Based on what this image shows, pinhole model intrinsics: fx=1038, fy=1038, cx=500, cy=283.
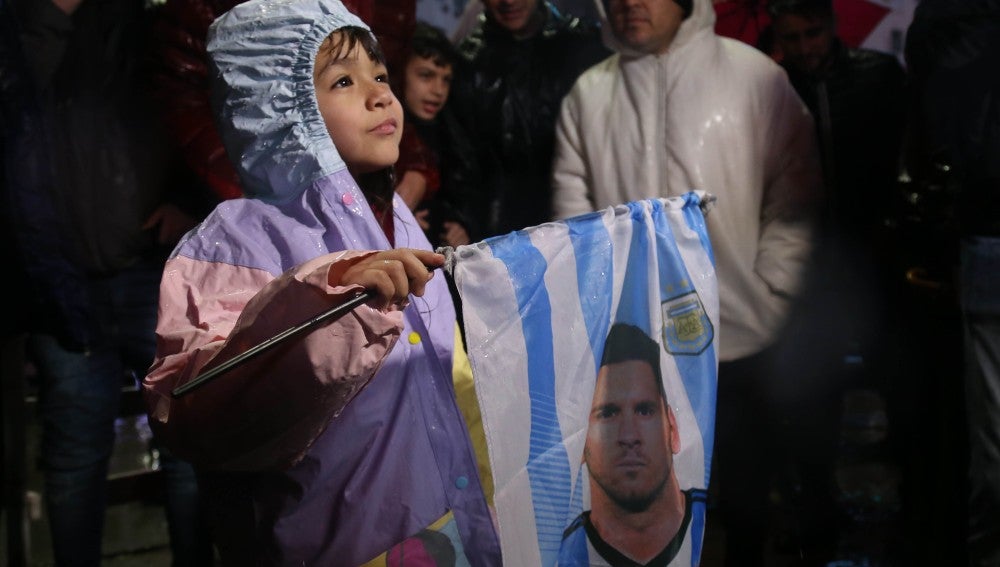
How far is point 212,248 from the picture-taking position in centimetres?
161

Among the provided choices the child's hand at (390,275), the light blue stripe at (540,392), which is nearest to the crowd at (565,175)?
the light blue stripe at (540,392)

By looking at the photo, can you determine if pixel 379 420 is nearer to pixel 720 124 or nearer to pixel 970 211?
pixel 720 124

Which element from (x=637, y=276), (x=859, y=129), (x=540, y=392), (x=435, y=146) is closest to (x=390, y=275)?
(x=540, y=392)

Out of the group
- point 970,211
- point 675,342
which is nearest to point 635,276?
point 675,342

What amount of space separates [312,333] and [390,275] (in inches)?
5.2

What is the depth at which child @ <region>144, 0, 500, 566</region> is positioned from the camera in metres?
1.37

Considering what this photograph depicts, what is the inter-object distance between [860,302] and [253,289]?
6.82ft

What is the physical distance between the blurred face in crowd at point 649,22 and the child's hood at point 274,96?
1114 mm

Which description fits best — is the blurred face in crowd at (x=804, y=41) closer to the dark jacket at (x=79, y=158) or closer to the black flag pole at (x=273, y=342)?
the dark jacket at (x=79, y=158)

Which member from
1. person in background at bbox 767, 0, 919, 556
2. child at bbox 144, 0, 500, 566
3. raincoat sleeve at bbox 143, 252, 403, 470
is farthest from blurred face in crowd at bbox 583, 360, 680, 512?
person in background at bbox 767, 0, 919, 556

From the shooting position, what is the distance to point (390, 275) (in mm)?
1322

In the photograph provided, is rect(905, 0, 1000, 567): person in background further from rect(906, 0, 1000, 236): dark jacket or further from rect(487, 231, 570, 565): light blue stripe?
rect(487, 231, 570, 565): light blue stripe

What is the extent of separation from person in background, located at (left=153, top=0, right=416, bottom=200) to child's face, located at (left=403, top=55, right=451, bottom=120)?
305 millimetres

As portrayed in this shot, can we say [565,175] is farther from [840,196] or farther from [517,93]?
[840,196]
